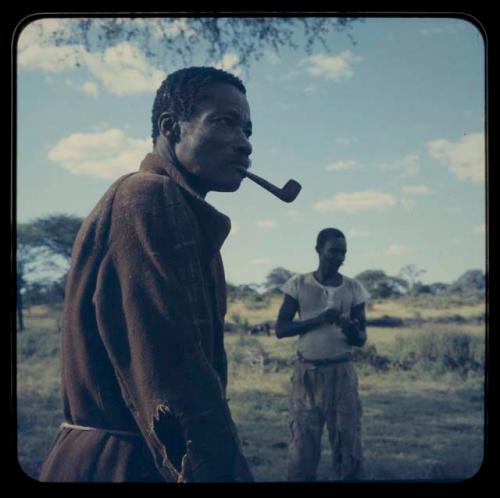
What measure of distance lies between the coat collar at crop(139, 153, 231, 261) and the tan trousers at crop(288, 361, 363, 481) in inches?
18.6

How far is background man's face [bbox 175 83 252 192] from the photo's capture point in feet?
7.94

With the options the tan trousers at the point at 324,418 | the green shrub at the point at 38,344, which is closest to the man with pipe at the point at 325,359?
the tan trousers at the point at 324,418

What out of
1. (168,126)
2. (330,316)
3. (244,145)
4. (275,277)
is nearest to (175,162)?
(168,126)

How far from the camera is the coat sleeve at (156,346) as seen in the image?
229 centimetres

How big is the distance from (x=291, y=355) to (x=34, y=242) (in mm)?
881

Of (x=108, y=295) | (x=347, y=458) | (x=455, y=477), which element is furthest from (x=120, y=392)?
(x=455, y=477)

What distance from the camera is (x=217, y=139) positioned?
2445 mm

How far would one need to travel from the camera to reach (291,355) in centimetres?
238

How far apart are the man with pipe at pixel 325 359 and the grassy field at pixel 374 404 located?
3 cm

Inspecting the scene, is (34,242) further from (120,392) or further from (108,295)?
(120,392)

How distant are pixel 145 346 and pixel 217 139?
28.0 inches

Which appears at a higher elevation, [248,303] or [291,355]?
[248,303]

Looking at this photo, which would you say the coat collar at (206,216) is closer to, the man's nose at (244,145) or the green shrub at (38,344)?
the man's nose at (244,145)
